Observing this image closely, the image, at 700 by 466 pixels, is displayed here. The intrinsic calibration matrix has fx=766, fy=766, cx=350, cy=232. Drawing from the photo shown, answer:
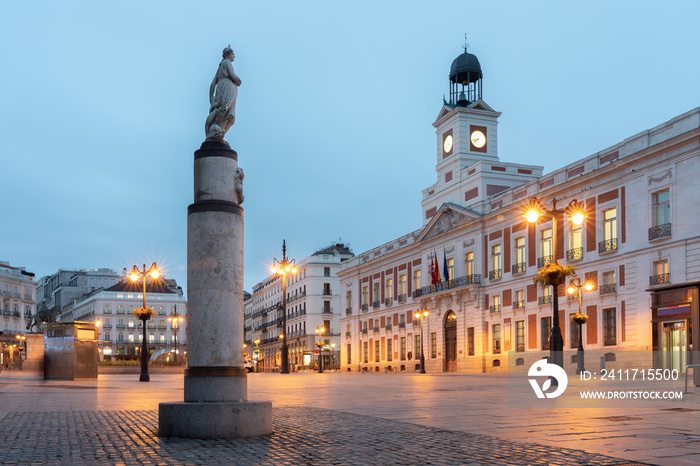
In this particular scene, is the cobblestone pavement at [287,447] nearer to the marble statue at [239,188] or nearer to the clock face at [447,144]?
the marble statue at [239,188]

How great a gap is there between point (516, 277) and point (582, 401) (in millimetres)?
38706

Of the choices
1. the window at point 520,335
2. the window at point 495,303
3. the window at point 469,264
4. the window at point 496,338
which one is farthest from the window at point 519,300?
the window at point 469,264

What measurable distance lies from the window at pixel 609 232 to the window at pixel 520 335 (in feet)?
33.2

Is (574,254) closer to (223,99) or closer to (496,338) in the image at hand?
(496,338)

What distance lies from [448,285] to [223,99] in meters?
52.0

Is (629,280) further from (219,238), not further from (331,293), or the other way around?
(331,293)

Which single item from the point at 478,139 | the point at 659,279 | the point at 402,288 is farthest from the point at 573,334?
the point at 402,288

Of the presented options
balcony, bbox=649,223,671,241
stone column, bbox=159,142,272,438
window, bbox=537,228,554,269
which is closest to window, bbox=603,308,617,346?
balcony, bbox=649,223,671,241

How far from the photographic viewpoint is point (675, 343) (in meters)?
29.4

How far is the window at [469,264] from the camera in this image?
60.1m

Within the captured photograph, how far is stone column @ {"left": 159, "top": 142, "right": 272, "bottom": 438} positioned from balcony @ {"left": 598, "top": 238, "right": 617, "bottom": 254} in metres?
36.6

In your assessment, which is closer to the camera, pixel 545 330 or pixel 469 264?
pixel 545 330

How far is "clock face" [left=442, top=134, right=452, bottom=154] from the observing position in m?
65.6

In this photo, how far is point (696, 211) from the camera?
3775 cm
